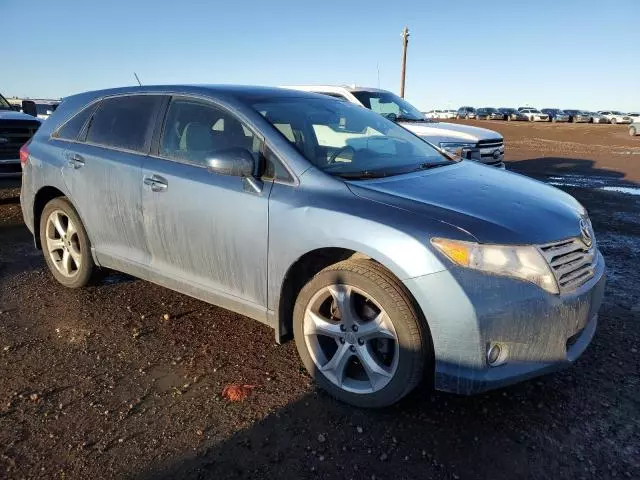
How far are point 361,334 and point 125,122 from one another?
254 cm

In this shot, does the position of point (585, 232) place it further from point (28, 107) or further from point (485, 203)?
point (28, 107)

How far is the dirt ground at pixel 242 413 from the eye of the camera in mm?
2426

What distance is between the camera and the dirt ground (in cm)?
243

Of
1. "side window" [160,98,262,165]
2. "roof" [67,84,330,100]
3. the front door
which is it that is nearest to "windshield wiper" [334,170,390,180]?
the front door

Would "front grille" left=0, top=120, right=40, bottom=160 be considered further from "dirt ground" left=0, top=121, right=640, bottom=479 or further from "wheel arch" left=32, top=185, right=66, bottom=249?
"dirt ground" left=0, top=121, right=640, bottom=479

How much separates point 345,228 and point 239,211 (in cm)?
75

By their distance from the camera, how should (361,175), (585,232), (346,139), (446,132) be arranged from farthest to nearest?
(446,132) → (346,139) → (361,175) → (585,232)

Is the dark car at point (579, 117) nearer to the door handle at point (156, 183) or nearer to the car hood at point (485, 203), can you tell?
the car hood at point (485, 203)

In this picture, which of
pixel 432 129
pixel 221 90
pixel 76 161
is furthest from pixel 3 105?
pixel 221 90

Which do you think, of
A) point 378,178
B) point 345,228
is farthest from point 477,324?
point 378,178

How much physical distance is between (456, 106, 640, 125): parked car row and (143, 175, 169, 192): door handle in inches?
2362

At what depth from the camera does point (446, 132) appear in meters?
9.27

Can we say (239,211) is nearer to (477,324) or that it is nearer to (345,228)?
(345,228)

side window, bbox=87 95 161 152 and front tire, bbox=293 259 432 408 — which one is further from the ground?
side window, bbox=87 95 161 152
